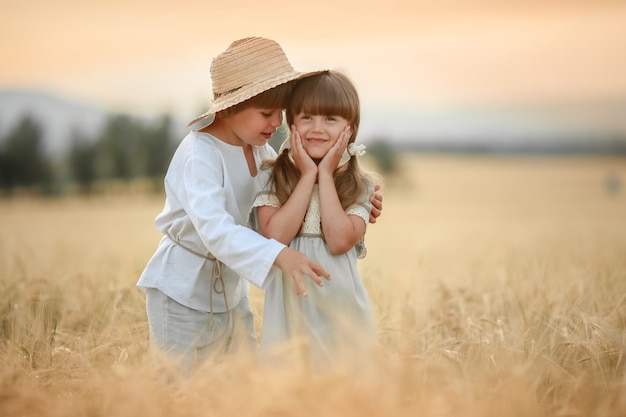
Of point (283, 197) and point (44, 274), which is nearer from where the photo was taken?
point (283, 197)

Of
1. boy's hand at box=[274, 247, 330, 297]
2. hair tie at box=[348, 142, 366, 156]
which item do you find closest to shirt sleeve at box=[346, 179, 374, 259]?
hair tie at box=[348, 142, 366, 156]

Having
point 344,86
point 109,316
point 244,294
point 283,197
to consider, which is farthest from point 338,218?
point 109,316

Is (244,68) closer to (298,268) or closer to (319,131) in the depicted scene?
(319,131)

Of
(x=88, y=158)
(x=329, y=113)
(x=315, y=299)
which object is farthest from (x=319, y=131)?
(x=88, y=158)

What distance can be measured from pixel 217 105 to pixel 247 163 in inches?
12.5

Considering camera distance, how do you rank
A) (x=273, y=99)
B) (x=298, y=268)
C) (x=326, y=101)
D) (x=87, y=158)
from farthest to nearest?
1. (x=87, y=158)
2. (x=273, y=99)
3. (x=326, y=101)
4. (x=298, y=268)

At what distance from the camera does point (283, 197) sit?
3.13 m

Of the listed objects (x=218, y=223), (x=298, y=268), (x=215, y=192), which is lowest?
(x=298, y=268)

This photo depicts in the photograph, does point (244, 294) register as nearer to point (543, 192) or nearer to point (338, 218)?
point (338, 218)

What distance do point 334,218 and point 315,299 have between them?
0.35 m

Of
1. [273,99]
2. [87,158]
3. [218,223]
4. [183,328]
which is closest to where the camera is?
[218,223]

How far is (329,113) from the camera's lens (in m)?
3.10

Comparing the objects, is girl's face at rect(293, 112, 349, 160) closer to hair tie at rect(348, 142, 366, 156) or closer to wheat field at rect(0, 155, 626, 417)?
hair tie at rect(348, 142, 366, 156)

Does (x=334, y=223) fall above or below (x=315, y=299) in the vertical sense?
above
